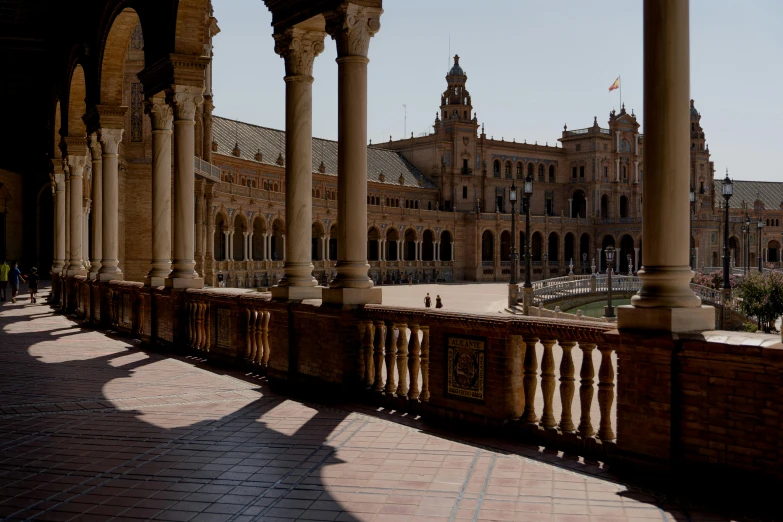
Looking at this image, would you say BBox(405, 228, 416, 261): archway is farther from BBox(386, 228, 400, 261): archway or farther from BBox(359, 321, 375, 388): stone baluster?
BBox(359, 321, 375, 388): stone baluster

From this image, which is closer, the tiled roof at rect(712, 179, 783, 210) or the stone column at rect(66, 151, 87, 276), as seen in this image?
the stone column at rect(66, 151, 87, 276)

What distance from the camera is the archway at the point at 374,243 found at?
72.0 metres

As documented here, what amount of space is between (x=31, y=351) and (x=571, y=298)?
3408 centimetres

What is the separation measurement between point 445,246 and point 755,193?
52.6 metres

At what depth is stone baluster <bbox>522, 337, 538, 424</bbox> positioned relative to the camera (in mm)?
6039

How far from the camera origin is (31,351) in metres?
11.8

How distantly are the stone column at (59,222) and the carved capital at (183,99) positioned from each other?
12.4m

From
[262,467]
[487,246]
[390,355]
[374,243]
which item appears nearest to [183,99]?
[390,355]

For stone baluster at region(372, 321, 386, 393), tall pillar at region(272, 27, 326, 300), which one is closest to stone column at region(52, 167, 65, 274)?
tall pillar at region(272, 27, 326, 300)

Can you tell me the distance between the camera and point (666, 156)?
542cm

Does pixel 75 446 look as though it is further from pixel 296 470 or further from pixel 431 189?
pixel 431 189

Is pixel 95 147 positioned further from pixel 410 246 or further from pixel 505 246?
pixel 505 246

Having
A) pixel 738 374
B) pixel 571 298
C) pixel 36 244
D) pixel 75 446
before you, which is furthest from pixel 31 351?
pixel 571 298

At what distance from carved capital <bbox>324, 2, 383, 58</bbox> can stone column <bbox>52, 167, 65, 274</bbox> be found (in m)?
17.2
